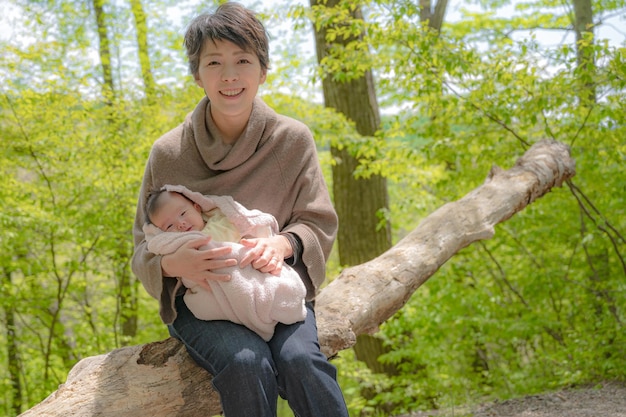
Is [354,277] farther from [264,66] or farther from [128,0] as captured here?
[128,0]

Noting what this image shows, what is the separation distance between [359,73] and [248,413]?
13.3 feet

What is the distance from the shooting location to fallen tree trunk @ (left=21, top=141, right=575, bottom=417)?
237 cm

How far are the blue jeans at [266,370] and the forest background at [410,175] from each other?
3.15 meters

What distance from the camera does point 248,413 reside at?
2035 millimetres

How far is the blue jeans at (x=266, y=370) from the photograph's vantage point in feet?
6.72

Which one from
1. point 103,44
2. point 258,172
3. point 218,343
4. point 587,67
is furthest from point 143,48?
point 218,343

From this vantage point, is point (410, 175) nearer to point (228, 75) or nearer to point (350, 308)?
point (350, 308)

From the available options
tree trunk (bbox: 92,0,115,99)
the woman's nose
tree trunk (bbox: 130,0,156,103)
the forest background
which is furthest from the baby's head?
tree trunk (bbox: 92,0,115,99)

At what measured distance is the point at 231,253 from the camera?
2234 mm

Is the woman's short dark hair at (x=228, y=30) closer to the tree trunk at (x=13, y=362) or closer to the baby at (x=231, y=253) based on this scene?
the baby at (x=231, y=253)

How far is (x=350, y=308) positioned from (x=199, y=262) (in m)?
1.05

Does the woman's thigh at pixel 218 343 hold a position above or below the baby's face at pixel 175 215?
below

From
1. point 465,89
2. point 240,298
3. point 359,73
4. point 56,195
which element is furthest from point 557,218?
point 56,195

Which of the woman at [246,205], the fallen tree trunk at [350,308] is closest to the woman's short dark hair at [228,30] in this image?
the woman at [246,205]
